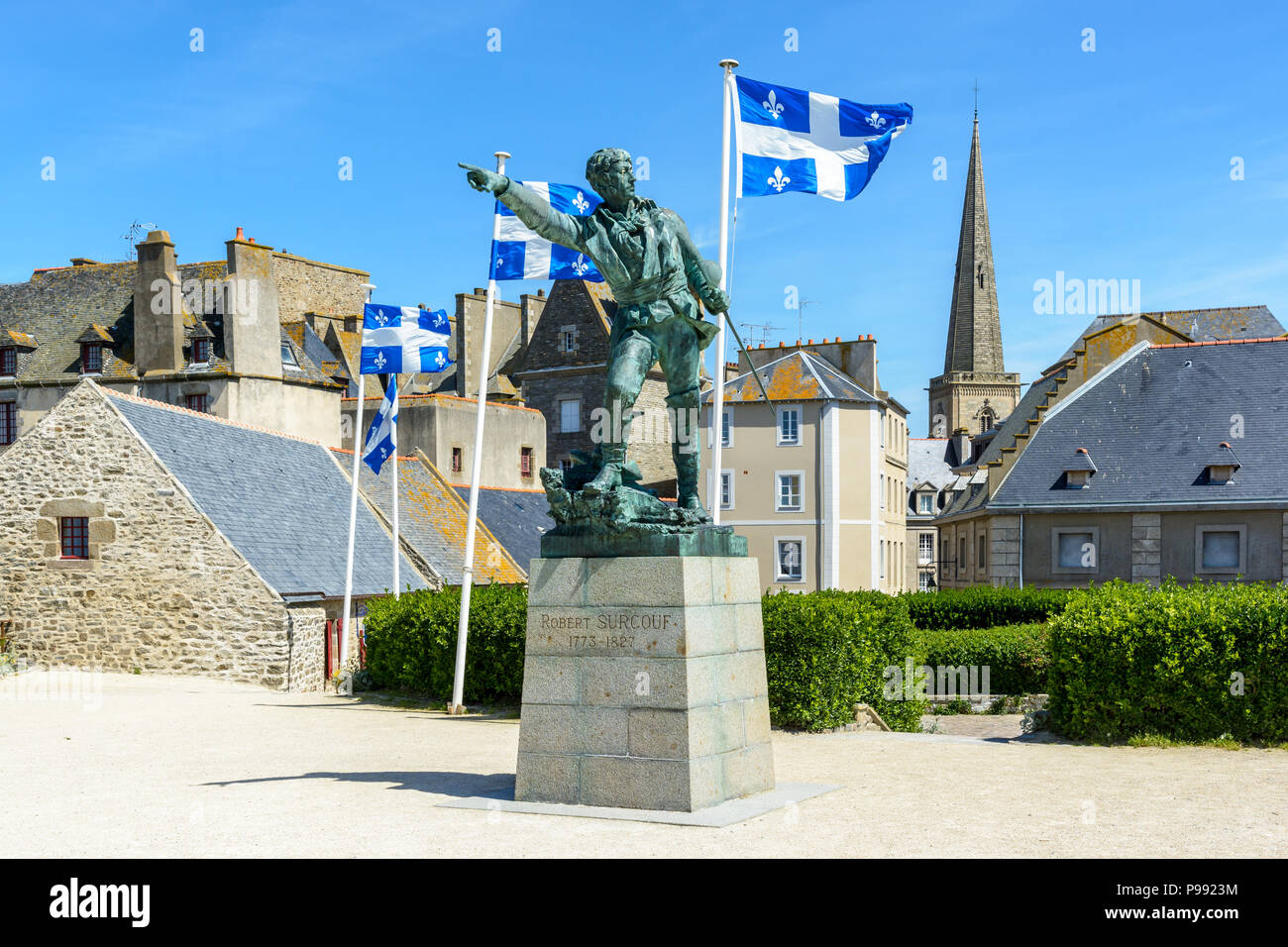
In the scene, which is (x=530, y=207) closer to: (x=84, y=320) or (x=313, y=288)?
(x=84, y=320)

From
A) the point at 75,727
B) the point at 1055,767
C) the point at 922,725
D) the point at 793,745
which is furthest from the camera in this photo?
the point at 922,725

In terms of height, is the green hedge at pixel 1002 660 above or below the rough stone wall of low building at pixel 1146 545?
below

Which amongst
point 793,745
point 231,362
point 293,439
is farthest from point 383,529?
point 793,745

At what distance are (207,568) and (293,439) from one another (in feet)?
26.4

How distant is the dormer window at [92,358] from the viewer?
135 feet

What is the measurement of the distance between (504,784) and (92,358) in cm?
3592

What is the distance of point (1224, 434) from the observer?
3362cm

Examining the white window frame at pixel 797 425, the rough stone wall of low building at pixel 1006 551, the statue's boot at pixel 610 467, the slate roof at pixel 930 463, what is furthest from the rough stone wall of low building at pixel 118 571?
the slate roof at pixel 930 463

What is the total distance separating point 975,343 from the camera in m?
121

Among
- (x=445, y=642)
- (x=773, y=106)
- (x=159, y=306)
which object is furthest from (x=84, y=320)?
(x=773, y=106)

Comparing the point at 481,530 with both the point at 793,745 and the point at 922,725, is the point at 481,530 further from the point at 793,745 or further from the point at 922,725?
the point at 793,745

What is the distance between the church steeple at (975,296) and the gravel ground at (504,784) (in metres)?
111

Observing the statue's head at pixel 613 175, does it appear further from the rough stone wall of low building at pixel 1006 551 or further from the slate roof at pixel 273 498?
the rough stone wall of low building at pixel 1006 551

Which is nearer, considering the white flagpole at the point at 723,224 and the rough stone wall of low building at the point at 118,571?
the white flagpole at the point at 723,224
